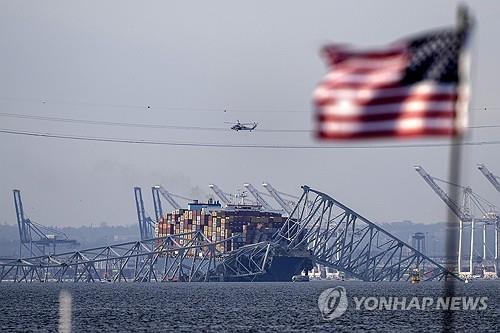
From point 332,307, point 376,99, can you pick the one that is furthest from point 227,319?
point 376,99

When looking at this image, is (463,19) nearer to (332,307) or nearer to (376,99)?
(376,99)

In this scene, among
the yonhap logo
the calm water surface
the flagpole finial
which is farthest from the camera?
the yonhap logo

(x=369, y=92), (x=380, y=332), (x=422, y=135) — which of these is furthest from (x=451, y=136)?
(x=380, y=332)

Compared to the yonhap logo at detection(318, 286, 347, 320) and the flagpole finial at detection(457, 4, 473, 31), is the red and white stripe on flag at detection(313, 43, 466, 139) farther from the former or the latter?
the yonhap logo at detection(318, 286, 347, 320)

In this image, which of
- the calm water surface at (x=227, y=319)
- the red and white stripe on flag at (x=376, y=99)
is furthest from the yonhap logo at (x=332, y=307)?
the red and white stripe on flag at (x=376, y=99)

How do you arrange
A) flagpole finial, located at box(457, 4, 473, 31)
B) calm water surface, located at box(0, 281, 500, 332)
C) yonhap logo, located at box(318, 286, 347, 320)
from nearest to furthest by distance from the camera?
flagpole finial, located at box(457, 4, 473, 31) → calm water surface, located at box(0, 281, 500, 332) → yonhap logo, located at box(318, 286, 347, 320)

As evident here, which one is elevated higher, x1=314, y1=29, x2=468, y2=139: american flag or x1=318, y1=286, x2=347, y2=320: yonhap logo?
x1=314, y1=29, x2=468, y2=139: american flag

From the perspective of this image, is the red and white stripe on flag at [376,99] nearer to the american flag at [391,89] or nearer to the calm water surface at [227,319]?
the american flag at [391,89]

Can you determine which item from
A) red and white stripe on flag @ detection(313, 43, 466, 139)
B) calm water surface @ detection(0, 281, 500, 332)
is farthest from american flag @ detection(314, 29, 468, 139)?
calm water surface @ detection(0, 281, 500, 332)

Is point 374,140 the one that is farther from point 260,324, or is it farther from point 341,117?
point 260,324
